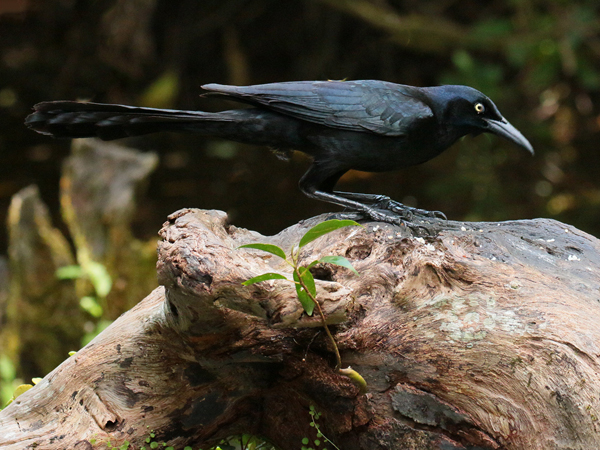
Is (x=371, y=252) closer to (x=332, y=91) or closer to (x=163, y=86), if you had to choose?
(x=332, y=91)

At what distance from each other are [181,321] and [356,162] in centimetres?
110

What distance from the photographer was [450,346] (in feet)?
7.24

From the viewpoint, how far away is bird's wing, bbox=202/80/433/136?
275 centimetres

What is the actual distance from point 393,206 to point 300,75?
604cm

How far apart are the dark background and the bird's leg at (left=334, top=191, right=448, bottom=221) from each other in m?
3.85

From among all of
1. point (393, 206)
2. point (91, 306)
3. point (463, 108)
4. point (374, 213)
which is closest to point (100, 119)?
point (374, 213)

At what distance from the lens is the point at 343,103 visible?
285cm

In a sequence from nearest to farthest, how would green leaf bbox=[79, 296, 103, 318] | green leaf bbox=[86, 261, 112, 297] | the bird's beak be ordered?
the bird's beak < green leaf bbox=[79, 296, 103, 318] < green leaf bbox=[86, 261, 112, 297]

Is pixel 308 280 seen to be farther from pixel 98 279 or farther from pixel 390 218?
pixel 98 279

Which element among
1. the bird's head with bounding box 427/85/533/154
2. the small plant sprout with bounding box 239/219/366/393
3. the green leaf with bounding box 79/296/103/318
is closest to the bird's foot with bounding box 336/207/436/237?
the bird's head with bounding box 427/85/533/154

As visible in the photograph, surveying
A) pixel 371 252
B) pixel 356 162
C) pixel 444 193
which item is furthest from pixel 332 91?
pixel 444 193

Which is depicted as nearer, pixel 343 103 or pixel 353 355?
pixel 353 355

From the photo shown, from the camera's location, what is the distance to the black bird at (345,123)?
107 inches

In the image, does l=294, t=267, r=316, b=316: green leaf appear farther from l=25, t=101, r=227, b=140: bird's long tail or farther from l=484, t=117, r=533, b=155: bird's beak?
l=484, t=117, r=533, b=155: bird's beak
